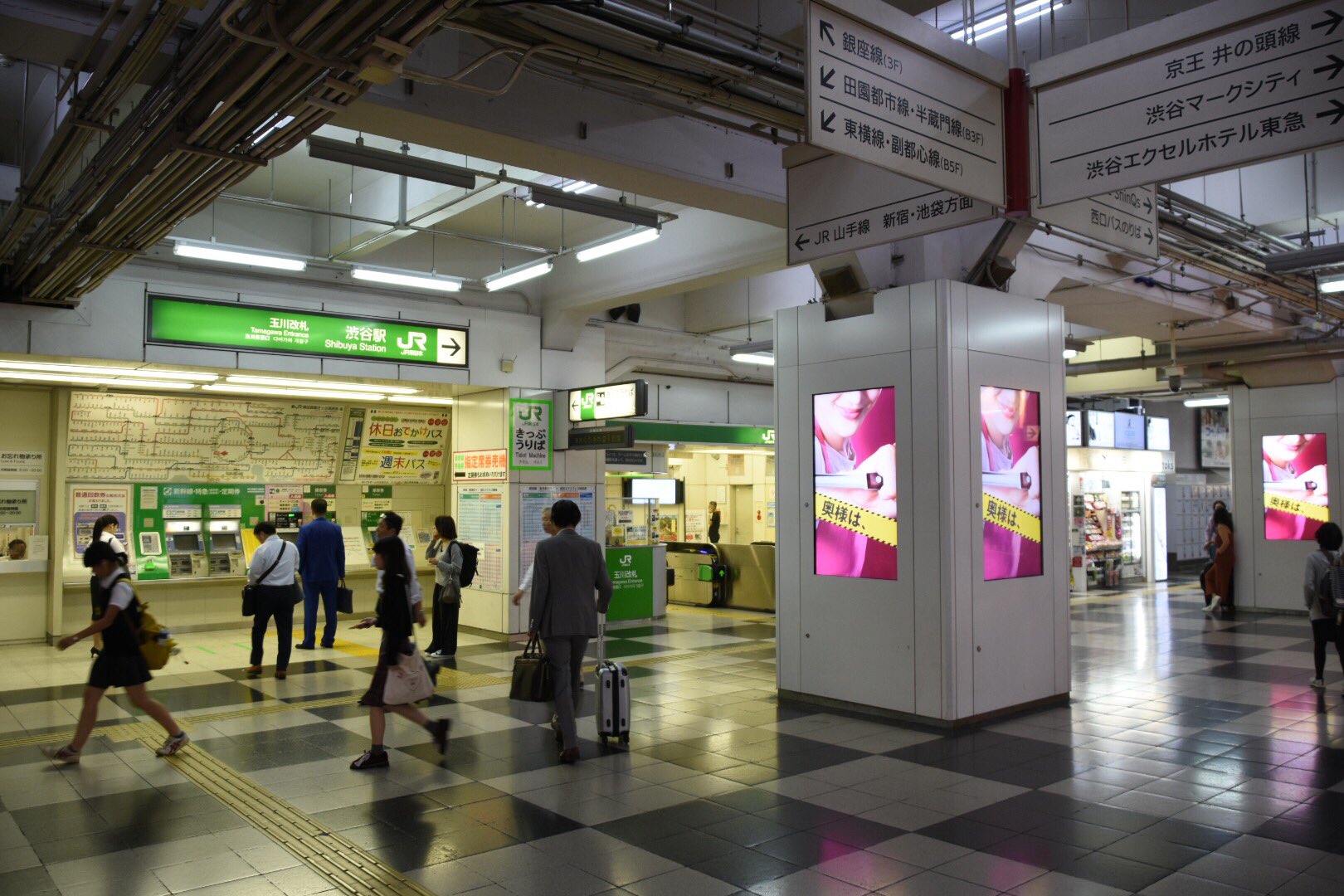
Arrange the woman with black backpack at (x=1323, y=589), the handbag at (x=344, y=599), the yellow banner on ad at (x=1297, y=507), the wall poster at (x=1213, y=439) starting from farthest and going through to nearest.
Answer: the wall poster at (x=1213, y=439)
the yellow banner on ad at (x=1297, y=507)
the handbag at (x=344, y=599)
the woman with black backpack at (x=1323, y=589)

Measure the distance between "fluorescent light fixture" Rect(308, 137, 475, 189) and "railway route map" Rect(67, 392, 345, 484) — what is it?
6.51 metres

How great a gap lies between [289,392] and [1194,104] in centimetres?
1065

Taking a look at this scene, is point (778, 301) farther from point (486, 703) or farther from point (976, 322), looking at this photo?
point (486, 703)

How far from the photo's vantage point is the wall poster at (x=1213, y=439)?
24391mm

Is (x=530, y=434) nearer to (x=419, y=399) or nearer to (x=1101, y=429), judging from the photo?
(x=419, y=399)

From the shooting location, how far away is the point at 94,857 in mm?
4320

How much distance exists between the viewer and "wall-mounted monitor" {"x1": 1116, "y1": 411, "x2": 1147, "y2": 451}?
62.6 ft

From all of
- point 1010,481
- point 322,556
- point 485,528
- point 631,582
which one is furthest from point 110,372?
point 1010,481

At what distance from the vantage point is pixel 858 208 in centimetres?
520

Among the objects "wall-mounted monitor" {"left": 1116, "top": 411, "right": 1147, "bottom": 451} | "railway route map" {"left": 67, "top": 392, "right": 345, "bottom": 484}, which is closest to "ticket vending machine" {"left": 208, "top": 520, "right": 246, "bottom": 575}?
"railway route map" {"left": 67, "top": 392, "right": 345, "bottom": 484}

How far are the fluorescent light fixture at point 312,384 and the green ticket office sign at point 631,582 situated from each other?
3428mm

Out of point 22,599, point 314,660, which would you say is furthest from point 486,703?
point 22,599

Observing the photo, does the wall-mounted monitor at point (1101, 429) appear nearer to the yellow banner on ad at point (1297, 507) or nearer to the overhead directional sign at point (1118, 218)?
the yellow banner on ad at point (1297, 507)

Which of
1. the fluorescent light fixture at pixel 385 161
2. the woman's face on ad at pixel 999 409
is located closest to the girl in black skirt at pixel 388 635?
the fluorescent light fixture at pixel 385 161
